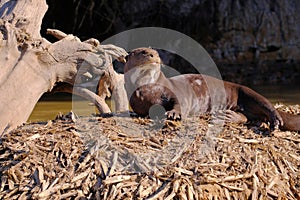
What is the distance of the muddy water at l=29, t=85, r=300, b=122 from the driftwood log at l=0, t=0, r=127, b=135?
47.6 inches

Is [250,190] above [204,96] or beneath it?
beneath

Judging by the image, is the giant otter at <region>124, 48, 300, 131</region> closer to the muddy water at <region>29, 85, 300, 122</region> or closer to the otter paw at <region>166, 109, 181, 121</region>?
the otter paw at <region>166, 109, 181, 121</region>

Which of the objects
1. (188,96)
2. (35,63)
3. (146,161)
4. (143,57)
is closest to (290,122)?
(188,96)

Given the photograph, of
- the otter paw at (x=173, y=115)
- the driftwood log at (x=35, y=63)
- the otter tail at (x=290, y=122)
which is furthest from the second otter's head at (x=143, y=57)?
the driftwood log at (x=35, y=63)

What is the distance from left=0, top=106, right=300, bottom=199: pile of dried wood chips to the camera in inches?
115

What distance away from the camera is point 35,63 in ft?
14.8

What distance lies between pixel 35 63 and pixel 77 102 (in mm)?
2703

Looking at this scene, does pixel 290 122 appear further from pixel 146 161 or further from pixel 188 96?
pixel 146 161

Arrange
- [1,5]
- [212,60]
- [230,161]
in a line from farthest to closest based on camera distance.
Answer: [212,60]
[1,5]
[230,161]

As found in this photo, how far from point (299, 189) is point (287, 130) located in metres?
0.62

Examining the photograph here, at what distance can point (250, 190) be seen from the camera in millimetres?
3049

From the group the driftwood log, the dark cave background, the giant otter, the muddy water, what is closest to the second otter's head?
the giant otter

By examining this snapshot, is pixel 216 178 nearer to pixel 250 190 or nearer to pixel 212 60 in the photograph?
pixel 250 190

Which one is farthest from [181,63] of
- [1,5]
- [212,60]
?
[1,5]
